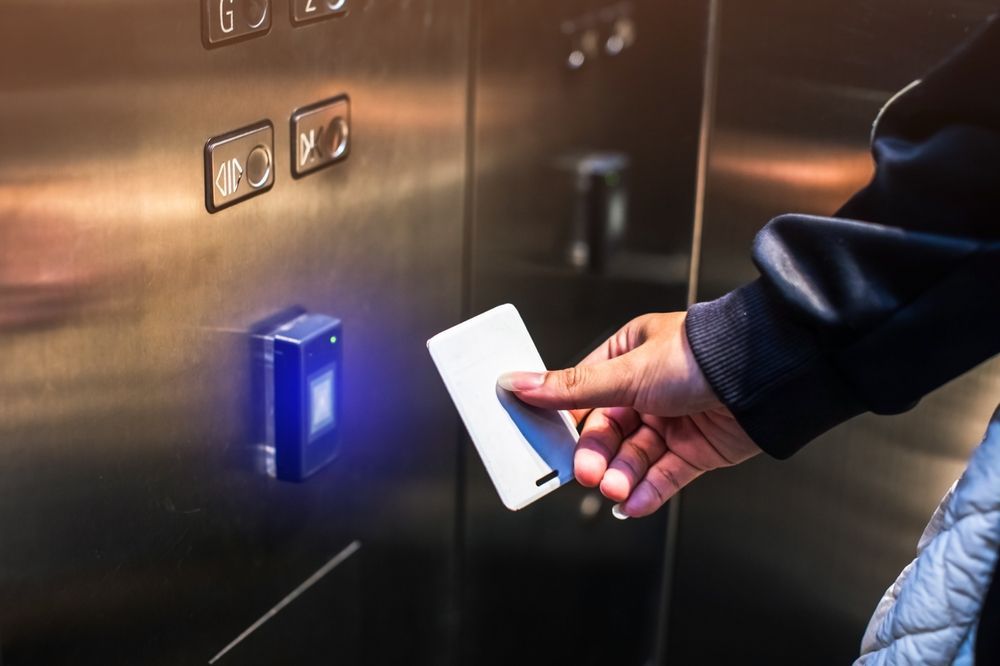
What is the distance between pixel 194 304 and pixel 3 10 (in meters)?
0.26

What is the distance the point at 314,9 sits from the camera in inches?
37.6

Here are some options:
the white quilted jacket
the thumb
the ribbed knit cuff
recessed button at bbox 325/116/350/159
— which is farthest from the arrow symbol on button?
the white quilted jacket

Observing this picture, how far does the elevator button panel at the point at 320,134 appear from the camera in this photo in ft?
3.18

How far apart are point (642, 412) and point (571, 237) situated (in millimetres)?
424

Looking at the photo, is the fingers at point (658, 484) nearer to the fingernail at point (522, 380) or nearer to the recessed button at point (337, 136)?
the fingernail at point (522, 380)

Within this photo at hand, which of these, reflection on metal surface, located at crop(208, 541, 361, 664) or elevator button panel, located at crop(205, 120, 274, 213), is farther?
reflection on metal surface, located at crop(208, 541, 361, 664)

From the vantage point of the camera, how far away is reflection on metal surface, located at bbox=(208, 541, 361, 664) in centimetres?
102

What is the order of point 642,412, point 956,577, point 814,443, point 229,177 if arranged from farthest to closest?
point 814,443, point 642,412, point 229,177, point 956,577

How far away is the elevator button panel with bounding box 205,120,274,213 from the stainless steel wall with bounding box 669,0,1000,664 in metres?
0.57

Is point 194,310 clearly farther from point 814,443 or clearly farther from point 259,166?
point 814,443

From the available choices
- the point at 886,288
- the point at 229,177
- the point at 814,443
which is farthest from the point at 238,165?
the point at 814,443

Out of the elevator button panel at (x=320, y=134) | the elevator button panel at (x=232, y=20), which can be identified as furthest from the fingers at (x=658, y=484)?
the elevator button panel at (x=232, y=20)

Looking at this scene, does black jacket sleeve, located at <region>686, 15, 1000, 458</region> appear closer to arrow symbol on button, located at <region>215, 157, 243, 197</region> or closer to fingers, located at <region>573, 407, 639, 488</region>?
fingers, located at <region>573, 407, 639, 488</region>

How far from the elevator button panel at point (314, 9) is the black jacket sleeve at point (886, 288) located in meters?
0.37
